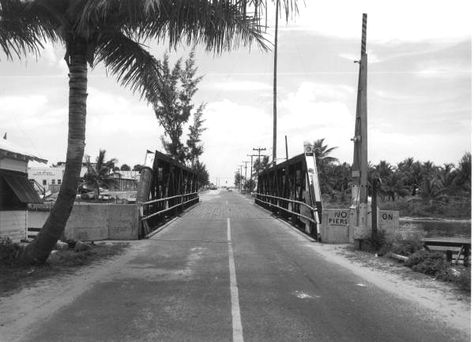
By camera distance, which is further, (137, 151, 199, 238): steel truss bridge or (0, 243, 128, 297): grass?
(137, 151, 199, 238): steel truss bridge

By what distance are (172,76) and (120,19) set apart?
23786mm

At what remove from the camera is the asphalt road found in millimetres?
6184

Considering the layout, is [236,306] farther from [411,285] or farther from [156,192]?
[156,192]

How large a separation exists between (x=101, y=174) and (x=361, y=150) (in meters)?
59.7

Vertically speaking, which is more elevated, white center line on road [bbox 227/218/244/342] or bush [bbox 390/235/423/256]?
bush [bbox 390/235/423/256]

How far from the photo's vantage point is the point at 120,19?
9.91 m

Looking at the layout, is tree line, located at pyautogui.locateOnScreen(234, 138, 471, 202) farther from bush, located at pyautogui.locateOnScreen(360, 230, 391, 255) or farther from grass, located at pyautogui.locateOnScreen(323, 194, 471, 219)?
bush, located at pyautogui.locateOnScreen(360, 230, 391, 255)

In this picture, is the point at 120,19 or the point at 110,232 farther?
the point at 110,232

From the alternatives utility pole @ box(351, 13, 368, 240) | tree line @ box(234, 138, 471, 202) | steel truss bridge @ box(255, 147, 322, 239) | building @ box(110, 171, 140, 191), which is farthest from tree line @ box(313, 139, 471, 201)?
building @ box(110, 171, 140, 191)

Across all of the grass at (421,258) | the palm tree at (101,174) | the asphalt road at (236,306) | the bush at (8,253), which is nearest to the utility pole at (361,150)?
the grass at (421,258)

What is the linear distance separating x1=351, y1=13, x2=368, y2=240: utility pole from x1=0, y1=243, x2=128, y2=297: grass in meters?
6.42

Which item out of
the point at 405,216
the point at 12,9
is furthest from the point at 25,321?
the point at 405,216

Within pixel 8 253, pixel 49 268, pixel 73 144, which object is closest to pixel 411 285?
pixel 49 268

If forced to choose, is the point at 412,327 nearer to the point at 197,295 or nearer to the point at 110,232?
the point at 197,295
